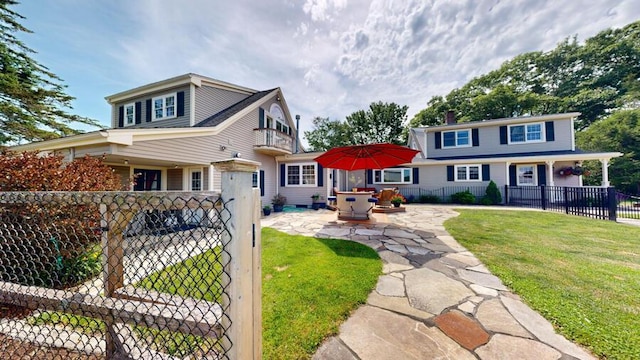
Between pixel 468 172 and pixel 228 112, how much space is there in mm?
15172

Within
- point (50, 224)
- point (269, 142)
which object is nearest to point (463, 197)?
point (269, 142)

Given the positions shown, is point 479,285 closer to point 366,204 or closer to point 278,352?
point 278,352

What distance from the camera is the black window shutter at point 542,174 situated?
1377 cm

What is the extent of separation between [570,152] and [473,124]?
17.0 ft

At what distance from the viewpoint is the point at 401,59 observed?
37.2ft

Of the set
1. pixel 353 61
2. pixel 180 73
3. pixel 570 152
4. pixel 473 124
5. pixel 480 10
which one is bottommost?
pixel 570 152

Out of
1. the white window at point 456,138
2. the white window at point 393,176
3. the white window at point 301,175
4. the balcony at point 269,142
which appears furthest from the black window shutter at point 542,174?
the balcony at point 269,142

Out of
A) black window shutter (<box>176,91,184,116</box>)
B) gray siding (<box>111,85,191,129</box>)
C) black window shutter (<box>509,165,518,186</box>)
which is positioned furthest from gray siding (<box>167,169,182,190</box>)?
black window shutter (<box>509,165,518,186</box>)

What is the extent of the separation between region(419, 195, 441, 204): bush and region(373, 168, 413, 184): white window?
5.30 ft

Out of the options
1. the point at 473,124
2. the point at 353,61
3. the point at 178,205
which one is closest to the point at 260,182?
the point at 353,61

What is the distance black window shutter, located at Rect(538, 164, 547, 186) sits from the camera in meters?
13.8

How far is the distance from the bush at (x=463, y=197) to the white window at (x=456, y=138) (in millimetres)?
3601

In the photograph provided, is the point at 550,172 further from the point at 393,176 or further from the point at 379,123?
the point at 379,123

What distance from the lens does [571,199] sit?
31.3ft
